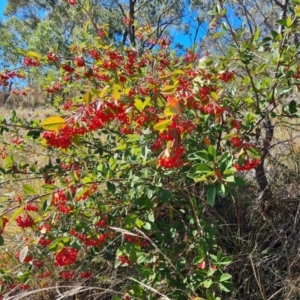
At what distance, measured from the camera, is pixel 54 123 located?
1.31m

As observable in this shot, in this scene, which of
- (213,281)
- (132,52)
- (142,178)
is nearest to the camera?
(213,281)

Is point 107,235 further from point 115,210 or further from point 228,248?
point 228,248

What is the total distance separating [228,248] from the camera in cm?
213

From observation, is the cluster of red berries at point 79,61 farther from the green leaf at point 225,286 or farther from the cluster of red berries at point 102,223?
the green leaf at point 225,286

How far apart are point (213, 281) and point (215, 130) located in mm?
710

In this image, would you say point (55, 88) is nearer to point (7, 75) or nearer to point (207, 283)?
point (7, 75)

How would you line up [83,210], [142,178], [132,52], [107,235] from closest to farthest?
[142,178], [107,235], [83,210], [132,52]

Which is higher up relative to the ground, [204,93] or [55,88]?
[55,88]

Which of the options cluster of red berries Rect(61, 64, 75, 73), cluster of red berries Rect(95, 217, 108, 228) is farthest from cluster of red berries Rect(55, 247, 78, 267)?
cluster of red berries Rect(61, 64, 75, 73)

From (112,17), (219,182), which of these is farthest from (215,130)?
(112,17)

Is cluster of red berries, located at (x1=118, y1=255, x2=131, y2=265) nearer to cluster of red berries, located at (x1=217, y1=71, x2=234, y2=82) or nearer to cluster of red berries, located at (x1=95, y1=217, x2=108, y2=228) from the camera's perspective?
cluster of red berries, located at (x1=95, y1=217, x2=108, y2=228)

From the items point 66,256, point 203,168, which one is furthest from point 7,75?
point 203,168

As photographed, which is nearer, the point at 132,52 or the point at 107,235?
the point at 107,235

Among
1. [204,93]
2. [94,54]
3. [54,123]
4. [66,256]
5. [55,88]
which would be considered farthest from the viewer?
[55,88]
